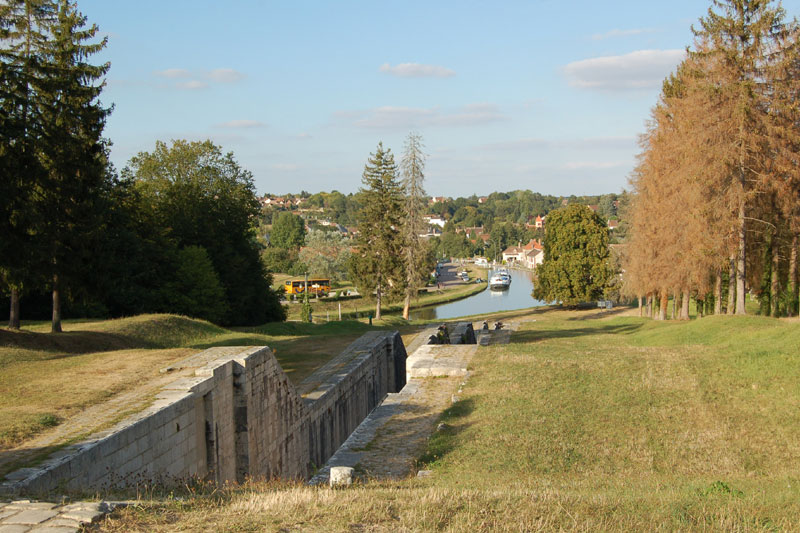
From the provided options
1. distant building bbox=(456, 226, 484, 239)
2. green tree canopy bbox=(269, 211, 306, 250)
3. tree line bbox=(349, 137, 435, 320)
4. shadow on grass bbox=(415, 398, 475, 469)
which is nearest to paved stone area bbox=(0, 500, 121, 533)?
shadow on grass bbox=(415, 398, 475, 469)

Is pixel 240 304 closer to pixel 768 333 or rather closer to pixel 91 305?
pixel 91 305

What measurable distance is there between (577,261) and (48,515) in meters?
43.2

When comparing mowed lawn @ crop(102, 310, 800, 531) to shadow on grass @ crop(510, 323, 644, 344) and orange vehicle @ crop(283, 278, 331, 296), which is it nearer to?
shadow on grass @ crop(510, 323, 644, 344)

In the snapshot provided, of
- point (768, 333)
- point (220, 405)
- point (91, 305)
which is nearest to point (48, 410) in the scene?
point (220, 405)

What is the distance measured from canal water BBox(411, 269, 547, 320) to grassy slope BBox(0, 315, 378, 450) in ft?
94.4

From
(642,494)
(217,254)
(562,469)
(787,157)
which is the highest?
(787,157)

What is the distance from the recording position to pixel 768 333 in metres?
16.9

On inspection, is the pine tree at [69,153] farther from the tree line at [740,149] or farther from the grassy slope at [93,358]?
the tree line at [740,149]

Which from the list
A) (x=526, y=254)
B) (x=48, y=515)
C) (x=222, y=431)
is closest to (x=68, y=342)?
(x=222, y=431)

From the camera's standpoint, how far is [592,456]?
9617 millimetres

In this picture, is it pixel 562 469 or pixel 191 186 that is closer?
pixel 562 469

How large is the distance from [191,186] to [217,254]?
4.06 meters

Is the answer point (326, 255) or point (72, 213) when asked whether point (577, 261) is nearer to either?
point (72, 213)

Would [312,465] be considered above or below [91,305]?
below
